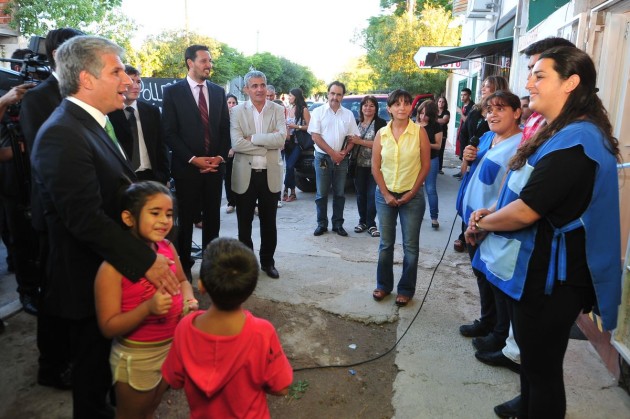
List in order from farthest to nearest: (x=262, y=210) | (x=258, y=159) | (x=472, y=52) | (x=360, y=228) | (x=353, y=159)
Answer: (x=472, y=52) → (x=360, y=228) → (x=353, y=159) → (x=262, y=210) → (x=258, y=159)

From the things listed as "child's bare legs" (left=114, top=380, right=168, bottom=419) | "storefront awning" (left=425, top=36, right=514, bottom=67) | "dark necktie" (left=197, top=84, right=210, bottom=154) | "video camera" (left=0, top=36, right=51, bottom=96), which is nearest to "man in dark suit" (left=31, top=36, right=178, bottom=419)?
"child's bare legs" (left=114, top=380, right=168, bottom=419)

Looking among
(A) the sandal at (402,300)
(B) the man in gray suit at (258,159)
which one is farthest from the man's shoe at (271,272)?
(A) the sandal at (402,300)

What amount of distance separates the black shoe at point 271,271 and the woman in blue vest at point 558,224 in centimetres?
281

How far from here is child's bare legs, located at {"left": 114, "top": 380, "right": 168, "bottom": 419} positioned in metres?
1.90

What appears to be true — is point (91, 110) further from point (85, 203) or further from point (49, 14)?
point (49, 14)

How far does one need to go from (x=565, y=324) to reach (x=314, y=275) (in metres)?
3.01

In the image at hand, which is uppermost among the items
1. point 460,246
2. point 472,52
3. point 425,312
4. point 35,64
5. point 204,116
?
point 472,52

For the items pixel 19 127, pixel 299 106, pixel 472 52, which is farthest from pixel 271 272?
pixel 472 52

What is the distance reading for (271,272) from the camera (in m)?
4.62

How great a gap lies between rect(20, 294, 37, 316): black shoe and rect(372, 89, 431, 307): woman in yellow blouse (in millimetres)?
2850

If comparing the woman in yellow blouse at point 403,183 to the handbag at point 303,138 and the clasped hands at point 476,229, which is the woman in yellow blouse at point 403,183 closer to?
the clasped hands at point 476,229

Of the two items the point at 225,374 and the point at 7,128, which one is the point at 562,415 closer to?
the point at 225,374

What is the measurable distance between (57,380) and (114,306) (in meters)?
1.36

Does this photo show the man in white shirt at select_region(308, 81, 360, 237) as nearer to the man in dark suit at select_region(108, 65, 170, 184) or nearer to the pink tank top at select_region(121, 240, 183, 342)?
the man in dark suit at select_region(108, 65, 170, 184)
